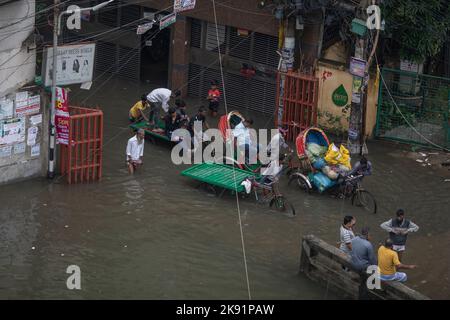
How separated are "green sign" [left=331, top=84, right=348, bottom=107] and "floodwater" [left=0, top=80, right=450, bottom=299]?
2.16m

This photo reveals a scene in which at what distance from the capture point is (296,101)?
23.3 metres

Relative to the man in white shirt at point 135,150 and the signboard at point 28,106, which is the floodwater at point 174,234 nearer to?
the man in white shirt at point 135,150

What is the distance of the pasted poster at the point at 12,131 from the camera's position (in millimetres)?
18844

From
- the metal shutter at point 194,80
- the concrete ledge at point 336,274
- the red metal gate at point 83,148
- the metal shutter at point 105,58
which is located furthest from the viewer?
the metal shutter at point 105,58

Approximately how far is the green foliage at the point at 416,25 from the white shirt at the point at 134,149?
6.95 metres

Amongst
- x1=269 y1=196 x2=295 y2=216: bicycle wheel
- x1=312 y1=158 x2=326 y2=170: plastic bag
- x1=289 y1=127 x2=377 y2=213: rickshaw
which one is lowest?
x1=269 y1=196 x2=295 y2=216: bicycle wheel

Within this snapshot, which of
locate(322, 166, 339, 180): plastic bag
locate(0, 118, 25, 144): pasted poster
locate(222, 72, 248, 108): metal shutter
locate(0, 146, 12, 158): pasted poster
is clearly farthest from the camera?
locate(222, 72, 248, 108): metal shutter

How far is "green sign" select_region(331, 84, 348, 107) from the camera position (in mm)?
23641

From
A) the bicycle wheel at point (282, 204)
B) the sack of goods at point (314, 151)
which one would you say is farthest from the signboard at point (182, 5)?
the bicycle wheel at point (282, 204)

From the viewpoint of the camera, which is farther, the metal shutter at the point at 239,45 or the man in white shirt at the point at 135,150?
the metal shutter at the point at 239,45

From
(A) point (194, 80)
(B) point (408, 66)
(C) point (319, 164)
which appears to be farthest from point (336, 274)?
(A) point (194, 80)

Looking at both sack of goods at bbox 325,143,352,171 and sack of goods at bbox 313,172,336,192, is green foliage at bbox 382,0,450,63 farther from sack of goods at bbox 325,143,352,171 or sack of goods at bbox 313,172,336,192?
sack of goods at bbox 313,172,336,192

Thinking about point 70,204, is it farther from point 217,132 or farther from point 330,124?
point 330,124

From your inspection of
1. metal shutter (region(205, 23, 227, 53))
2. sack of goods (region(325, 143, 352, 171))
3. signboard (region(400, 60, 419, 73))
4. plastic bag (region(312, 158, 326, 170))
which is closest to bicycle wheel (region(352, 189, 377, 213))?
sack of goods (region(325, 143, 352, 171))
